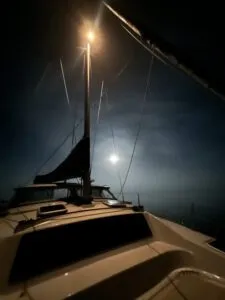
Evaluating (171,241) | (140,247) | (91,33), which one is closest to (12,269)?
(140,247)

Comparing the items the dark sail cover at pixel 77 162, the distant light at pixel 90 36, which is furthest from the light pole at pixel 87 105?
the dark sail cover at pixel 77 162

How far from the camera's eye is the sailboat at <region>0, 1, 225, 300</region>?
2.42 metres

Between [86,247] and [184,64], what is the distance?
3140 mm

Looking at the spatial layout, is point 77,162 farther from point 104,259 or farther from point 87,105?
point 104,259

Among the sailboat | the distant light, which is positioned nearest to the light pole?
the distant light

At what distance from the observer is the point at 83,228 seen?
3516 millimetres

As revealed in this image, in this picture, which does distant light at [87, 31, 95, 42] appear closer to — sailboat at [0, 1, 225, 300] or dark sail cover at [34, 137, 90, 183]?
dark sail cover at [34, 137, 90, 183]

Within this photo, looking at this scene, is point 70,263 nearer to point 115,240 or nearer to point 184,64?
point 115,240

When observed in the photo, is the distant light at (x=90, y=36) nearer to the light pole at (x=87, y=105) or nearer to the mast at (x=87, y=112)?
the light pole at (x=87, y=105)

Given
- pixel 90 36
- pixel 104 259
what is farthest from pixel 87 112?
pixel 104 259

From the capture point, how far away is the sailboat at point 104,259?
242 cm

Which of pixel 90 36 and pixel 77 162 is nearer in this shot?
pixel 77 162

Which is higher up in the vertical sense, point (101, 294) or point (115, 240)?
point (115, 240)

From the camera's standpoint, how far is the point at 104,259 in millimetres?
3178
